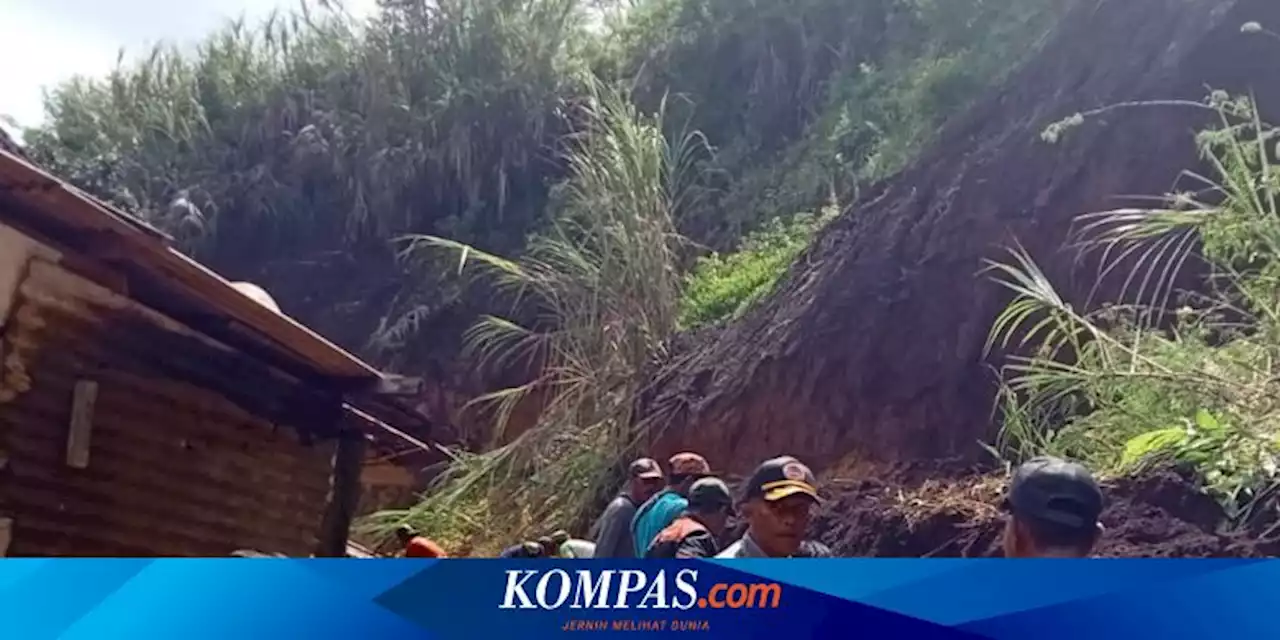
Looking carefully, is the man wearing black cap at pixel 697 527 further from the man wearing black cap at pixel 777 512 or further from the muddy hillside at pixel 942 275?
the muddy hillside at pixel 942 275

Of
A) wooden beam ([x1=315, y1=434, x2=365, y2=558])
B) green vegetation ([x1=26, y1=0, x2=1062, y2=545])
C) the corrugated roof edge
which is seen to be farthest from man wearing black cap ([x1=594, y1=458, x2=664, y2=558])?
green vegetation ([x1=26, y1=0, x2=1062, y2=545])

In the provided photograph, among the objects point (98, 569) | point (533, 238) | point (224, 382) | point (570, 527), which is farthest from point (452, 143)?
point (98, 569)

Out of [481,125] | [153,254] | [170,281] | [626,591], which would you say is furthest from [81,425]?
[481,125]

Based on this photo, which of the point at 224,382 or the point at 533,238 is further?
the point at 533,238

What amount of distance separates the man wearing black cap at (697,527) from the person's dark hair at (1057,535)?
81 centimetres

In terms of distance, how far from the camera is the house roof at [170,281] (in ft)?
19.0

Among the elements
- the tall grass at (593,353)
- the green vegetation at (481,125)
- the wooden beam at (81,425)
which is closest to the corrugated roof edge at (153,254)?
the wooden beam at (81,425)

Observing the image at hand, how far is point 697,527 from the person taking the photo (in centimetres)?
391

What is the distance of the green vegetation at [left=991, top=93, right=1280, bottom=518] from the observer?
223 inches

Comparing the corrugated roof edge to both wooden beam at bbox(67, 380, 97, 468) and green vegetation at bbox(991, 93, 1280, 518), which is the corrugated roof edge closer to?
wooden beam at bbox(67, 380, 97, 468)

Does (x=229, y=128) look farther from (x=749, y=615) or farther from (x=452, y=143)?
(x=749, y=615)

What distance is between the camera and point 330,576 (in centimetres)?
268

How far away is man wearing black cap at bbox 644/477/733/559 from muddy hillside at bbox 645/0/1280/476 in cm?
447

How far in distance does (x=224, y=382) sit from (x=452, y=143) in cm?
992
